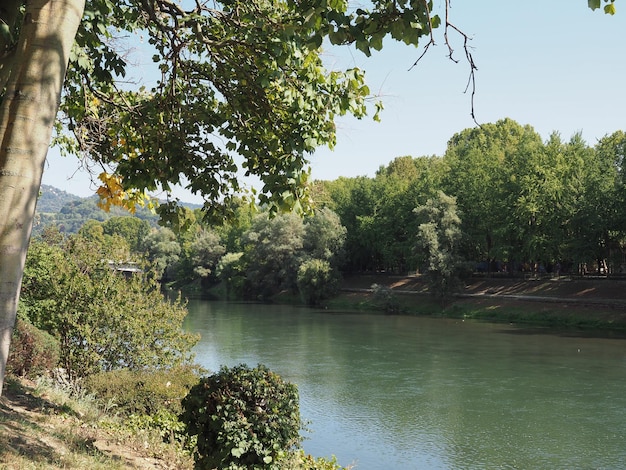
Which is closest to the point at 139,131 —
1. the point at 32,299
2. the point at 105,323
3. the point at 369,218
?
the point at 105,323

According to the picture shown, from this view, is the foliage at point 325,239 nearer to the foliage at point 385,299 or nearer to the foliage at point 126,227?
the foliage at point 385,299

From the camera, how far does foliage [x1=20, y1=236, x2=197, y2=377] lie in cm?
1296

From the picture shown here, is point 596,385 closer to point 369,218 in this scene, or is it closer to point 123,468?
point 123,468

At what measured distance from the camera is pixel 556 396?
20.2m

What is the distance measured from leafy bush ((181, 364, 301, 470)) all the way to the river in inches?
104

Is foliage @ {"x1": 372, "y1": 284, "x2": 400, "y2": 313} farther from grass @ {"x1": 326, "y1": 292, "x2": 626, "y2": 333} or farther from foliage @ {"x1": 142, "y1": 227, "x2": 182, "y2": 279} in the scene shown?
foliage @ {"x1": 142, "y1": 227, "x2": 182, "y2": 279}

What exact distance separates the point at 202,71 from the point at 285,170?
2388 mm

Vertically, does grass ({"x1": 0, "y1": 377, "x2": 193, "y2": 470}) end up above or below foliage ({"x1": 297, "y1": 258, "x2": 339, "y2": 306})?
below

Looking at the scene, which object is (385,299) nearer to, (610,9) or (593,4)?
(610,9)

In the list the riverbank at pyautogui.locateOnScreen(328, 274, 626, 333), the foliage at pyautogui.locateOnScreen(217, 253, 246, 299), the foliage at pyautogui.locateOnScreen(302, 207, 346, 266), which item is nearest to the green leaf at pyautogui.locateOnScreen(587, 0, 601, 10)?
the riverbank at pyautogui.locateOnScreen(328, 274, 626, 333)

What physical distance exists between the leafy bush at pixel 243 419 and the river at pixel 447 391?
2.64m

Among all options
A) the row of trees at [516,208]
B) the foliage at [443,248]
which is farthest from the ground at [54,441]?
the foliage at [443,248]

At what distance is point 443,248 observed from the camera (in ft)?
159

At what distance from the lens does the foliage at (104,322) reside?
1296cm
